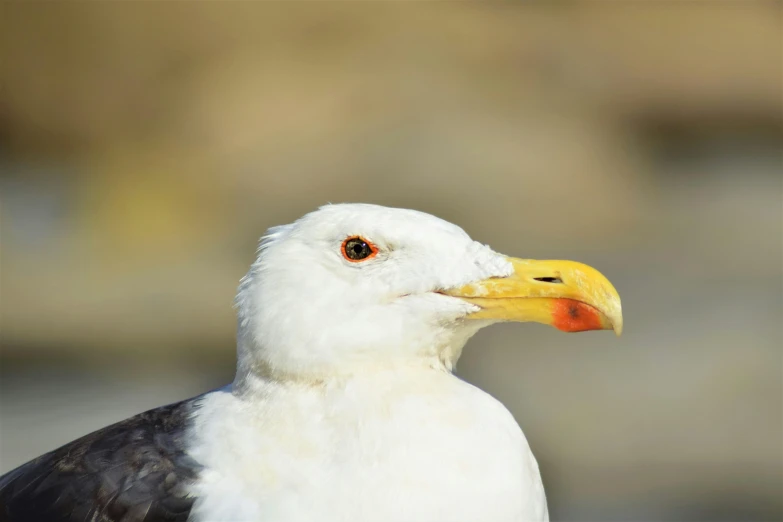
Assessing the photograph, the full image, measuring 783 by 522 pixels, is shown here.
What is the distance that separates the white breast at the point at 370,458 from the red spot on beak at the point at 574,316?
37cm

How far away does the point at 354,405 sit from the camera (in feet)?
10.0

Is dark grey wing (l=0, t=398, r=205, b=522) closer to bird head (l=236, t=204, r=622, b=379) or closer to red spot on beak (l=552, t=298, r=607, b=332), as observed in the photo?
bird head (l=236, t=204, r=622, b=379)

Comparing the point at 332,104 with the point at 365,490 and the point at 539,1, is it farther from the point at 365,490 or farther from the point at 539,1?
the point at 365,490

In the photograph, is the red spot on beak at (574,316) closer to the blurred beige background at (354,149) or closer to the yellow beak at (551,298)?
the yellow beak at (551,298)

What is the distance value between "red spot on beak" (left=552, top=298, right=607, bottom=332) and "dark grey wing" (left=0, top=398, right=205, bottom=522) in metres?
1.30

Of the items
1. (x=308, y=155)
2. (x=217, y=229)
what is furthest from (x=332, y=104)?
(x=217, y=229)

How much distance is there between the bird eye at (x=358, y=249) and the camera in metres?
3.21

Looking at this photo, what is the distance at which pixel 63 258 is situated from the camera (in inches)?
371

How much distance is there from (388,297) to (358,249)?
7.9 inches

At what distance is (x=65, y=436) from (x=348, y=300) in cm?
513

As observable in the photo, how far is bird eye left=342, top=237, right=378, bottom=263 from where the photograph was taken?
3207 millimetres

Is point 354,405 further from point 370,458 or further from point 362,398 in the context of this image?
point 370,458

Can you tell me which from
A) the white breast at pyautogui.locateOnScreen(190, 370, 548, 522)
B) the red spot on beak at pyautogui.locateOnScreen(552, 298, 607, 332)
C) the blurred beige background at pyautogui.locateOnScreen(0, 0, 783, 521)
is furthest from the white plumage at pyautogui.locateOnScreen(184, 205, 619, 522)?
the blurred beige background at pyautogui.locateOnScreen(0, 0, 783, 521)

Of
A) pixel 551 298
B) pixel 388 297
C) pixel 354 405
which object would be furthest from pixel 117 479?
pixel 551 298
